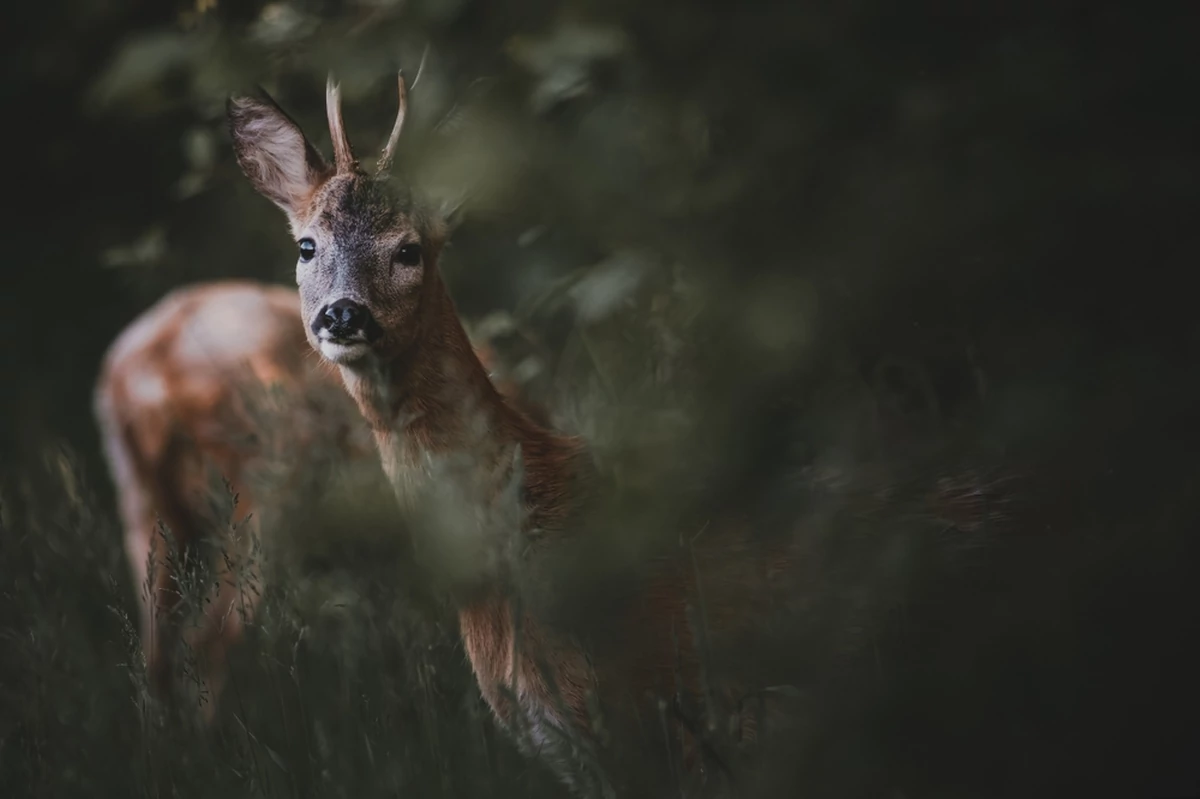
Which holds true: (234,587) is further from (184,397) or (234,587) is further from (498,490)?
(184,397)

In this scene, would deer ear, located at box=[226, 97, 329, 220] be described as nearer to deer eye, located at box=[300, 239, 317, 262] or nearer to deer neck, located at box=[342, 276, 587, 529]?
deer eye, located at box=[300, 239, 317, 262]

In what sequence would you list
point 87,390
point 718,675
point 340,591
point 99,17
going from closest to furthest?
point 718,675 → point 340,591 → point 99,17 → point 87,390

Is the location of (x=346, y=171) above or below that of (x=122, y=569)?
above

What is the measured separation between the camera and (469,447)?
2.97 m

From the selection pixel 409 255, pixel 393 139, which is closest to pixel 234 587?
pixel 409 255

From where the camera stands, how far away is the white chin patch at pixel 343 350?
295 centimetres

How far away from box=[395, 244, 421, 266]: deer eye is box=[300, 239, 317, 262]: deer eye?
20 centimetres

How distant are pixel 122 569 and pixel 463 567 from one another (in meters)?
3.24

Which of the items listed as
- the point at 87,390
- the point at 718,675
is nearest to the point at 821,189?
the point at 718,675

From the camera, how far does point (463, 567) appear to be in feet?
5.64

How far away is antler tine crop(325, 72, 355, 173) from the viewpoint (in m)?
2.65

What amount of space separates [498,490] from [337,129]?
0.76 meters

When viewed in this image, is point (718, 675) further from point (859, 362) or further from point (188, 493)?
point (188, 493)

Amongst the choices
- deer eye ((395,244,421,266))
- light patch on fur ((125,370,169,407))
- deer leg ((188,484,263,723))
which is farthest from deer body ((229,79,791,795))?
light patch on fur ((125,370,169,407))
